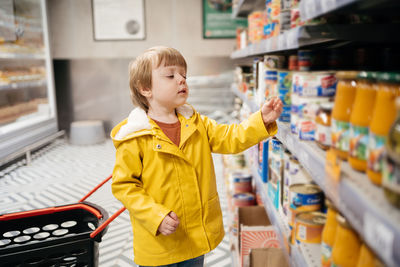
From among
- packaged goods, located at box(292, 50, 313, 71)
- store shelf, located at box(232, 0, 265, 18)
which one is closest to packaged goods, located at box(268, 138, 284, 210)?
packaged goods, located at box(292, 50, 313, 71)

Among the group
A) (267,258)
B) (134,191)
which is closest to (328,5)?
(134,191)

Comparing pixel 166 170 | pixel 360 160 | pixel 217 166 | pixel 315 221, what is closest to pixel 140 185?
pixel 166 170

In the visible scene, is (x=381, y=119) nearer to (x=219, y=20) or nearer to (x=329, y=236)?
(x=329, y=236)

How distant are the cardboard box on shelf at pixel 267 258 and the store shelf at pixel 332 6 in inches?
43.2

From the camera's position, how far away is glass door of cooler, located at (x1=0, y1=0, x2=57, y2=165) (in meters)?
4.65

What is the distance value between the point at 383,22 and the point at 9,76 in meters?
4.80

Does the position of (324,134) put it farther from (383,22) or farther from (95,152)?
(95,152)

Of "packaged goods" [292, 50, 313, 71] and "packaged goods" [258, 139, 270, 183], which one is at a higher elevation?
"packaged goods" [292, 50, 313, 71]

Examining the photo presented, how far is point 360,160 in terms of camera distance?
81 cm

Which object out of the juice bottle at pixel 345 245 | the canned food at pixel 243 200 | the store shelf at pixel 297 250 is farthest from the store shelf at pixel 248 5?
the juice bottle at pixel 345 245

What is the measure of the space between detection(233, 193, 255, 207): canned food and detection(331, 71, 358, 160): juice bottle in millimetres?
1832

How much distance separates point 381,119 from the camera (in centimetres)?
71

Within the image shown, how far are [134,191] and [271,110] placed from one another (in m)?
0.62

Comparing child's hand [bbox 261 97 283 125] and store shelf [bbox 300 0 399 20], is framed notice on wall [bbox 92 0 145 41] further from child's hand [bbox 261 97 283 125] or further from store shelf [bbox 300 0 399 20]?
store shelf [bbox 300 0 399 20]
